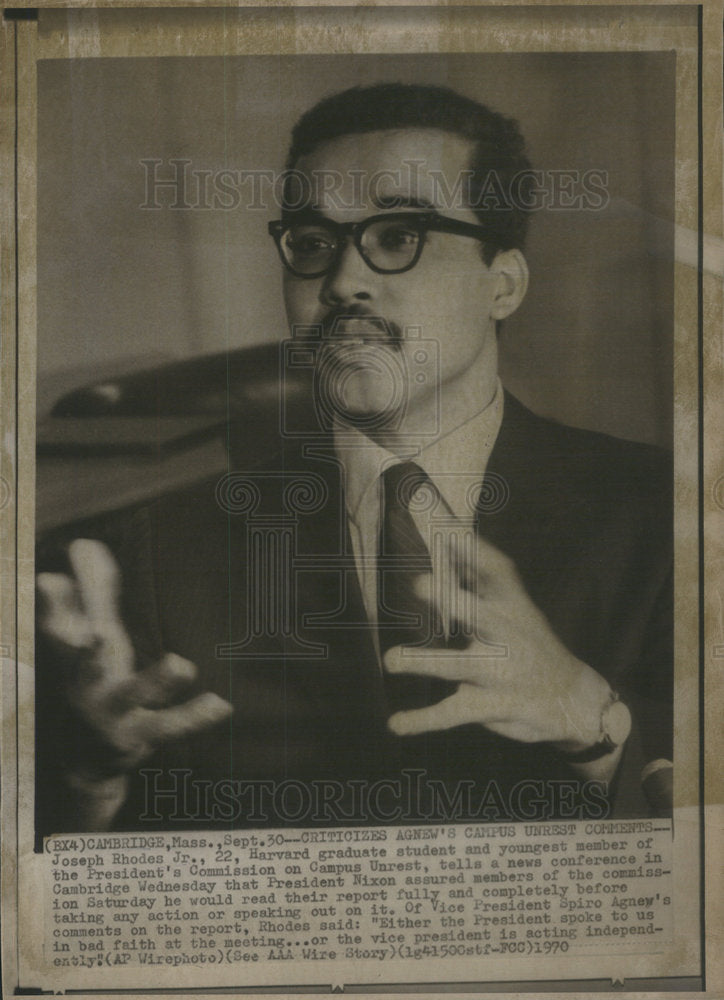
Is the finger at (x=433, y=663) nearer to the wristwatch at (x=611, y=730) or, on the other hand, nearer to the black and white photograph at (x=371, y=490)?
the black and white photograph at (x=371, y=490)

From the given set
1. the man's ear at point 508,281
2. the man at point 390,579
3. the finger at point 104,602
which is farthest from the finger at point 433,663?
the man's ear at point 508,281

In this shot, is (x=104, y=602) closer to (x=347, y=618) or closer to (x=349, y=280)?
(x=347, y=618)

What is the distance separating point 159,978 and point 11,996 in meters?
0.44

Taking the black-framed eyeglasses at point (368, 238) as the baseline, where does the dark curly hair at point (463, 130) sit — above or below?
above

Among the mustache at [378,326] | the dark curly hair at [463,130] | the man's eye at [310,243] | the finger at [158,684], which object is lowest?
the finger at [158,684]

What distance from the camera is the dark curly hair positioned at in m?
2.32

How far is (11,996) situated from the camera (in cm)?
229

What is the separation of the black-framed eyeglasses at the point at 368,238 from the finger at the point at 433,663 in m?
1.13

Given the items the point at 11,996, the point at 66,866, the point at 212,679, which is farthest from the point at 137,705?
the point at 11,996

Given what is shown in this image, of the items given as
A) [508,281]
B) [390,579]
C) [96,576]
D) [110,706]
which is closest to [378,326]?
[508,281]

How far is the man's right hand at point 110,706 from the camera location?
2295mm

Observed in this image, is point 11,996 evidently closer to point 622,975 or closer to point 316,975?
point 316,975

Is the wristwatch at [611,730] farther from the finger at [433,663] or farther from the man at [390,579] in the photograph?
the finger at [433,663]

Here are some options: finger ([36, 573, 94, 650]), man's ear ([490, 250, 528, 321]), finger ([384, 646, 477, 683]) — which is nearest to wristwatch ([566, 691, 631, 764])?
finger ([384, 646, 477, 683])
